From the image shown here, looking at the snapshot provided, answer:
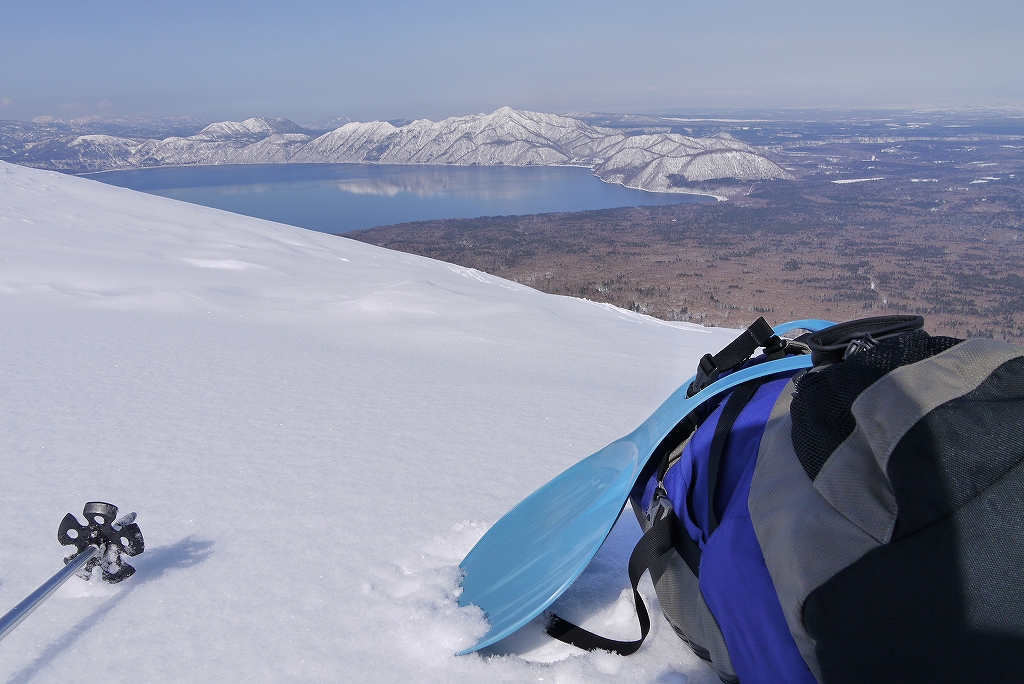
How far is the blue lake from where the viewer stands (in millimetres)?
61844

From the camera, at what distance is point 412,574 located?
54.0 inches

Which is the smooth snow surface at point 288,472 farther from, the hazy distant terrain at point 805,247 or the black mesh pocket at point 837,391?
the hazy distant terrain at point 805,247

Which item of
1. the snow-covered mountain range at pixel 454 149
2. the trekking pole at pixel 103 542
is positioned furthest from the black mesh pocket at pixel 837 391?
the snow-covered mountain range at pixel 454 149

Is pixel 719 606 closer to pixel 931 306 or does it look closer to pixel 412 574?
pixel 412 574

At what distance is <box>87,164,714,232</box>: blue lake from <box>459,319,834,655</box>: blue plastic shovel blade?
53936 mm

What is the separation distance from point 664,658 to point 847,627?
542 mm

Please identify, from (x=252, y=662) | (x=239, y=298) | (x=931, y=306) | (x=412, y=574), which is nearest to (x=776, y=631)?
(x=412, y=574)

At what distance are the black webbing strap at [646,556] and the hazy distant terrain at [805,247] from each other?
28.6 m

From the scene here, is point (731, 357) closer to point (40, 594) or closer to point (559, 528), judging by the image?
point (559, 528)

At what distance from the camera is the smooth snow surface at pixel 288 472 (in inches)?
44.8

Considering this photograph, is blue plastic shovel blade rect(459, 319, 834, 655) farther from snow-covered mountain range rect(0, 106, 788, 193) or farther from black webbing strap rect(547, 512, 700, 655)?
snow-covered mountain range rect(0, 106, 788, 193)

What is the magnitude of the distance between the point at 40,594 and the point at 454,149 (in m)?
139

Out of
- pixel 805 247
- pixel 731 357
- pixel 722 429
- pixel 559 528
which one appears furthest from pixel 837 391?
pixel 805 247


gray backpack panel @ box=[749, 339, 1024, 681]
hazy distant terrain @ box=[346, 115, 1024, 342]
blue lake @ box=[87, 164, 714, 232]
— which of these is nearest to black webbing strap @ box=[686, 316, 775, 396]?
gray backpack panel @ box=[749, 339, 1024, 681]
